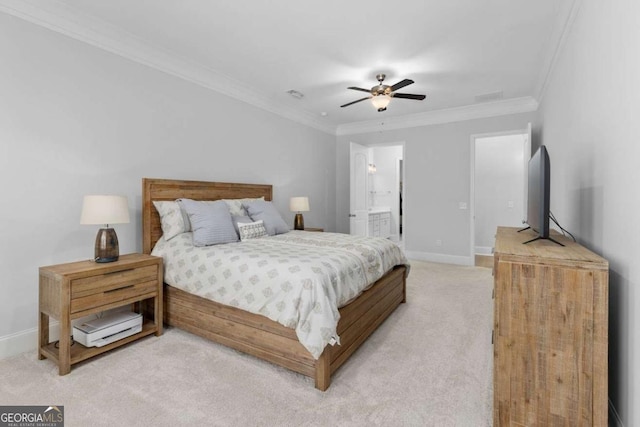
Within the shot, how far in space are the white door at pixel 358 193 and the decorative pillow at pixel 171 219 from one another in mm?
3312

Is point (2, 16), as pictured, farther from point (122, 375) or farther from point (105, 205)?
point (122, 375)

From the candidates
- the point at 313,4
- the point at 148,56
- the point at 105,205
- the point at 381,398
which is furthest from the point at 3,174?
the point at 381,398

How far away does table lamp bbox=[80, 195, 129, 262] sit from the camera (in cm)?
231

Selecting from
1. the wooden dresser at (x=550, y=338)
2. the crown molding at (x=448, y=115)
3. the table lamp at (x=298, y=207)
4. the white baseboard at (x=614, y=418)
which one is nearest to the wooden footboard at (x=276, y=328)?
the wooden dresser at (x=550, y=338)

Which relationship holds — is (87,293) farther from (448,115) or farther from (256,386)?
(448,115)

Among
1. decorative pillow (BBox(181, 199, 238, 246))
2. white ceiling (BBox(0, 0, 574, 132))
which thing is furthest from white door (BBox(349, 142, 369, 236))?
decorative pillow (BBox(181, 199, 238, 246))

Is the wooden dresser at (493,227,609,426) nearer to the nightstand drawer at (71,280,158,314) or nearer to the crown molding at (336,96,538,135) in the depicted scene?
the nightstand drawer at (71,280,158,314)

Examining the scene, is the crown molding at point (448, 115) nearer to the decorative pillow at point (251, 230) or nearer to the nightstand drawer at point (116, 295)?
the decorative pillow at point (251, 230)

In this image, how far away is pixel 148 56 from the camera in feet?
10.1

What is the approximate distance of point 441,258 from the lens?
5477 millimetres

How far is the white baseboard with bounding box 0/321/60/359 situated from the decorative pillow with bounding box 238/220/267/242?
1.68m

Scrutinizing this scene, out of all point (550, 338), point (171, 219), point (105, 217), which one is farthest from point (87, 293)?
point (550, 338)

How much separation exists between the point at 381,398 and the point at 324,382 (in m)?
0.35

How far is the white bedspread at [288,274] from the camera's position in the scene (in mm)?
1912
